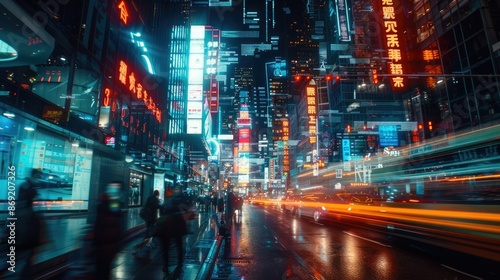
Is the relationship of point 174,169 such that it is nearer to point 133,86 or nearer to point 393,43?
point 133,86

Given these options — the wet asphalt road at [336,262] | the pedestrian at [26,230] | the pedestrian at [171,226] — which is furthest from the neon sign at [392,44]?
the pedestrian at [26,230]

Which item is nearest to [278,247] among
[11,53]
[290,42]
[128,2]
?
[11,53]

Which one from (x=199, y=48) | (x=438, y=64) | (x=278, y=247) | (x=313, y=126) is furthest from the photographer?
(x=313, y=126)

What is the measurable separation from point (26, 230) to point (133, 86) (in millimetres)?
20561

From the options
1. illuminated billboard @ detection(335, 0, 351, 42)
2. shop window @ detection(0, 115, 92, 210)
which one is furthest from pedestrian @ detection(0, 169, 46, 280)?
illuminated billboard @ detection(335, 0, 351, 42)

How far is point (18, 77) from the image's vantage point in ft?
40.6

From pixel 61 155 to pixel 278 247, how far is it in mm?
12503

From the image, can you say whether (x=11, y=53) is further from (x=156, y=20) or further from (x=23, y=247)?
(x=156, y=20)

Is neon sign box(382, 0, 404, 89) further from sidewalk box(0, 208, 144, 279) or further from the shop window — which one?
the shop window

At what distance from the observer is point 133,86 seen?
24.4 meters

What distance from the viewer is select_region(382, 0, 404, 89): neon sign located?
17.9 meters

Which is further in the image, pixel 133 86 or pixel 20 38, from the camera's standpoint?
pixel 133 86

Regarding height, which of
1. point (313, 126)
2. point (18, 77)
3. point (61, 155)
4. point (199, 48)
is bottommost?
point (61, 155)

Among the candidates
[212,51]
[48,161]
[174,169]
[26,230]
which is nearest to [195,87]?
[212,51]
